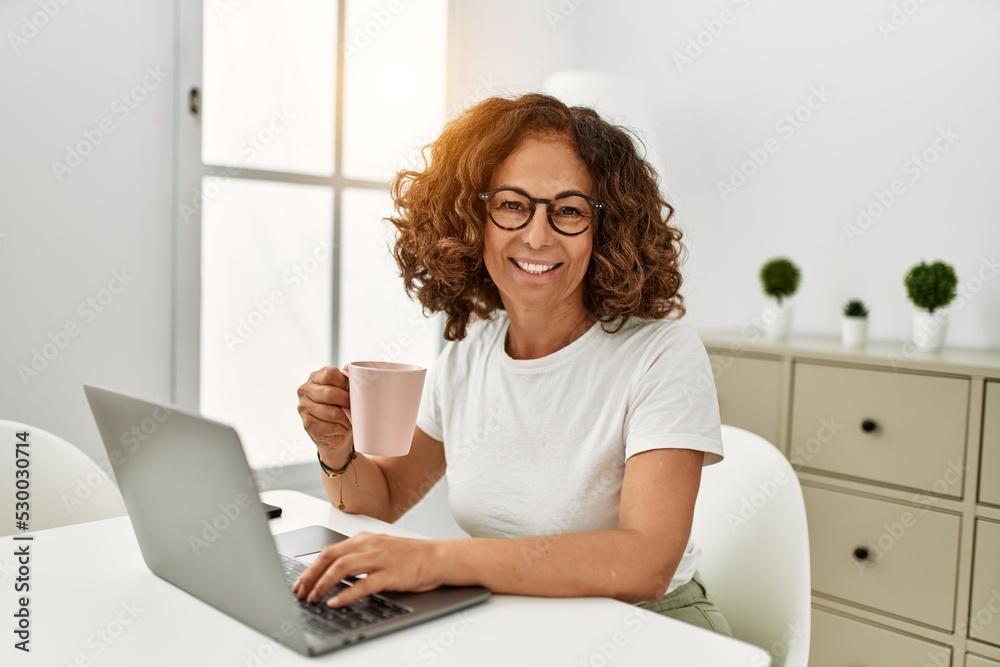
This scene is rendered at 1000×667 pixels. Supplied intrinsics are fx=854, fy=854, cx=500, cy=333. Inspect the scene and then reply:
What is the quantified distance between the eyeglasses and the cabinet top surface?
1036 mm

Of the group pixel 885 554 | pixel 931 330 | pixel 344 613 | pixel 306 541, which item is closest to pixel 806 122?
pixel 931 330

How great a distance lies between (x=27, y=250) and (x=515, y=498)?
4.38ft

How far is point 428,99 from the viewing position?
2969mm

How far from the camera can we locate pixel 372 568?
95cm

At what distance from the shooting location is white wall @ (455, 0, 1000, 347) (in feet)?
7.76

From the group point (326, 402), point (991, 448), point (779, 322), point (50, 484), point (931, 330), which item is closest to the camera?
point (326, 402)

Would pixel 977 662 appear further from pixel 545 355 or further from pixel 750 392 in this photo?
pixel 545 355

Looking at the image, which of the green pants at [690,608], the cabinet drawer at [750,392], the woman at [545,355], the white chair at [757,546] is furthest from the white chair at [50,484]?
the cabinet drawer at [750,392]

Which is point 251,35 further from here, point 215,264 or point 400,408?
point 400,408

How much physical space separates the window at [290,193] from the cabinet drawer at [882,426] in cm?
141

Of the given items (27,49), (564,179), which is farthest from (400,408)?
(27,49)

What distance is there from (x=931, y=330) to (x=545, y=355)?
48.8 inches

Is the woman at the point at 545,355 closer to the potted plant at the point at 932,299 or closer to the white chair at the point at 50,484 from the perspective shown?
the white chair at the point at 50,484

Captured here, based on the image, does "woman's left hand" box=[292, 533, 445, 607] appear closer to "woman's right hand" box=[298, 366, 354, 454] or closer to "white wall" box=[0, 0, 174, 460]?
"woman's right hand" box=[298, 366, 354, 454]
